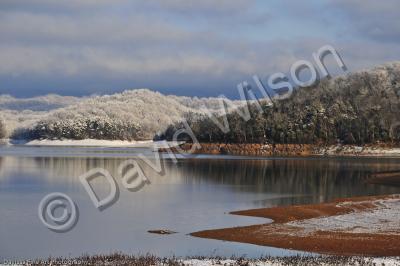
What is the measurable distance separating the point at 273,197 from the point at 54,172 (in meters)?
34.1

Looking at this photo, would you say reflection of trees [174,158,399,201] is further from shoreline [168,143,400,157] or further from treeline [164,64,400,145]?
treeline [164,64,400,145]

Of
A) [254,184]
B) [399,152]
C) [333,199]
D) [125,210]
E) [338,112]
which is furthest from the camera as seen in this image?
[338,112]

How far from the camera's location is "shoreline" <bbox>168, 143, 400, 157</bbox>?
149 meters

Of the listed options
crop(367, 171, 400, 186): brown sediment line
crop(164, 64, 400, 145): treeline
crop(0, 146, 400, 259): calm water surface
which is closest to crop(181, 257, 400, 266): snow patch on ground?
crop(0, 146, 400, 259): calm water surface

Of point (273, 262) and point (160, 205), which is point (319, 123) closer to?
point (160, 205)

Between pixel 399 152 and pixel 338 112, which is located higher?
pixel 338 112

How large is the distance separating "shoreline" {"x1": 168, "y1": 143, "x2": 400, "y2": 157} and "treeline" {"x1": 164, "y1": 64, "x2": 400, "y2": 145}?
2435 millimetres

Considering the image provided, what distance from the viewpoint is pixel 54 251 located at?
2722 centimetres

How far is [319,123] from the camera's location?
164 metres

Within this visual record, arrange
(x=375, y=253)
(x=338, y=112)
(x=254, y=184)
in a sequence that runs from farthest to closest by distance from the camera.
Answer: (x=338, y=112)
(x=254, y=184)
(x=375, y=253)

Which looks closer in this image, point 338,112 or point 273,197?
point 273,197

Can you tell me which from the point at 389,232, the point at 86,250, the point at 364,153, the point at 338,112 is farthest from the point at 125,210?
the point at 338,112

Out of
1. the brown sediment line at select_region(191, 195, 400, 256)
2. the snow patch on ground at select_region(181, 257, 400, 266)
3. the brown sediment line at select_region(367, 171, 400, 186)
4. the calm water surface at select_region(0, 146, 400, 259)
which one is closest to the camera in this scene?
the snow patch on ground at select_region(181, 257, 400, 266)

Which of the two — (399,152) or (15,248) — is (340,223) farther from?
(399,152)
